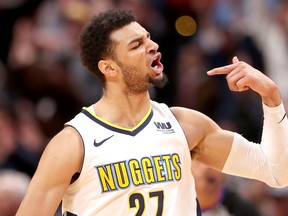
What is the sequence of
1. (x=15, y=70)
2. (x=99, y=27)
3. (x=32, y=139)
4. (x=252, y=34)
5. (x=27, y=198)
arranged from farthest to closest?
1. (x=252, y=34)
2. (x=15, y=70)
3. (x=32, y=139)
4. (x=99, y=27)
5. (x=27, y=198)

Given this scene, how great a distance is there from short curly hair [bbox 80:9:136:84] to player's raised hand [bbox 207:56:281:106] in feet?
2.09

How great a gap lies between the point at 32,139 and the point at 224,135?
4.26 meters

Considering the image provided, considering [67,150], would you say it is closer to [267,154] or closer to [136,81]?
[136,81]

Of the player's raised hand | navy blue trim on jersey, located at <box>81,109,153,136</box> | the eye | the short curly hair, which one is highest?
the short curly hair

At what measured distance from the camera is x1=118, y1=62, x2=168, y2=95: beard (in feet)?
18.4

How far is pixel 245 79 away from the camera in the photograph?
5.52 meters

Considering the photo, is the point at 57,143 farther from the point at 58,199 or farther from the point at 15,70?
the point at 15,70

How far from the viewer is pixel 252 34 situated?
37.4 ft

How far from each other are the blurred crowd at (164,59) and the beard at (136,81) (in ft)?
13.0

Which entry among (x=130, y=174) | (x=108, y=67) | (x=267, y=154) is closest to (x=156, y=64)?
(x=108, y=67)

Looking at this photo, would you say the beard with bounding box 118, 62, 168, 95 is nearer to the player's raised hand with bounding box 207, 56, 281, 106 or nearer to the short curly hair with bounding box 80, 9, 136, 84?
the short curly hair with bounding box 80, 9, 136, 84

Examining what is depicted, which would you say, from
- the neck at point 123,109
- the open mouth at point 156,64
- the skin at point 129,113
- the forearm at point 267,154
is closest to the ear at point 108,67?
the skin at point 129,113

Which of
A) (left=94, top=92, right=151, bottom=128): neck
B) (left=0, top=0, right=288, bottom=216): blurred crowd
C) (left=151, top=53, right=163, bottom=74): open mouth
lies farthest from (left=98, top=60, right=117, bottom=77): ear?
(left=0, top=0, right=288, bottom=216): blurred crowd

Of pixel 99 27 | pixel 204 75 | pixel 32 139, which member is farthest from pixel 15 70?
pixel 99 27
